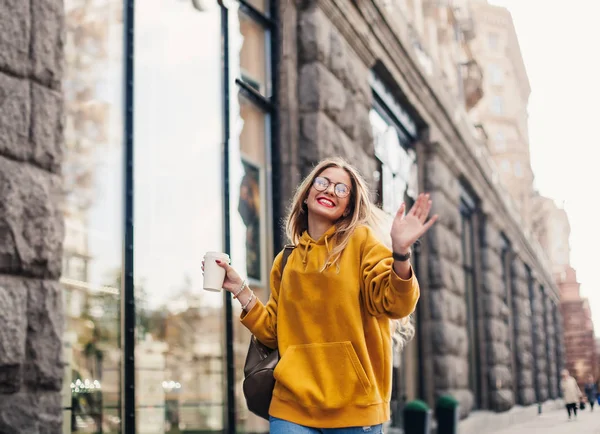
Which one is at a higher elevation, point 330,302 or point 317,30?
point 317,30

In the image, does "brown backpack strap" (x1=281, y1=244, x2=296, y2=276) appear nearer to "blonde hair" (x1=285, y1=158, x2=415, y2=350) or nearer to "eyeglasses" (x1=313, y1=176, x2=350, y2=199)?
"blonde hair" (x1=285, y1=158, x2=415, y2=350)

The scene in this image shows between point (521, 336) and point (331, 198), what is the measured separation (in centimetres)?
2167

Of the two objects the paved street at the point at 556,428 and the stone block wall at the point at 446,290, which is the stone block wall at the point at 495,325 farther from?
the stone block wall at the point at 446,290

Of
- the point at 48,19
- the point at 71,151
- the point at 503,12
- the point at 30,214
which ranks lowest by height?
the point at 30,214

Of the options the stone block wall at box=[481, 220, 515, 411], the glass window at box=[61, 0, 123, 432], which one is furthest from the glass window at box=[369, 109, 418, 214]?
the stone block wall at box=[481, 220, 515, 411]

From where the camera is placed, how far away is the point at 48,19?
5008 millimetres

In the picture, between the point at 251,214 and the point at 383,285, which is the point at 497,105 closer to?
the point at 251,214

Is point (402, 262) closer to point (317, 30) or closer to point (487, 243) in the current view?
point (317, 30)

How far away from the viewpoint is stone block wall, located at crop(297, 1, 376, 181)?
28.7 ft

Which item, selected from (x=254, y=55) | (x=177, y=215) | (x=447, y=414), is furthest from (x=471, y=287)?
(x=177, y=215)

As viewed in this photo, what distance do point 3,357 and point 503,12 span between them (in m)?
52.7

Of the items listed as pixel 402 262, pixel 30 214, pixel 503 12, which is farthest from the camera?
pixel 503 12

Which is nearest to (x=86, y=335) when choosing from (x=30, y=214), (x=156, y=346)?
(x=156, y=346)

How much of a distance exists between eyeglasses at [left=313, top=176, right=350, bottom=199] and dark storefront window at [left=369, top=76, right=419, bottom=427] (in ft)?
25.5
